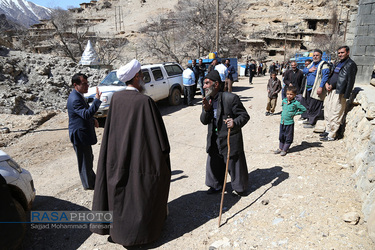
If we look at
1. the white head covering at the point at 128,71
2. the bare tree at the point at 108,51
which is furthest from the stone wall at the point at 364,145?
the bare tree at the point at 108,51

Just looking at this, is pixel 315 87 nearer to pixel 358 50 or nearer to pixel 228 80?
pixel 358 50

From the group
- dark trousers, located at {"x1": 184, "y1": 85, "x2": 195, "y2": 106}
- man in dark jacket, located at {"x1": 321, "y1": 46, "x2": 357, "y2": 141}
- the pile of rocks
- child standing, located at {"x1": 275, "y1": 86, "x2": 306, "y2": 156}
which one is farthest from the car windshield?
man in dark jacket, located at {"x1": 321, "y1": 46, "x2": 357, "y2": 141}

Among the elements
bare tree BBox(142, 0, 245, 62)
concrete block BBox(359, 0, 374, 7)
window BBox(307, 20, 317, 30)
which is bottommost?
concrete block BBox(359, 0, 374, 7)

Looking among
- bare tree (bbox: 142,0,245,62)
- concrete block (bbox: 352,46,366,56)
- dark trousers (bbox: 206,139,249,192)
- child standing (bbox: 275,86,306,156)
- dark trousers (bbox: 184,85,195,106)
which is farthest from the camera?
bare tree (bbox: 142,0,245,62)

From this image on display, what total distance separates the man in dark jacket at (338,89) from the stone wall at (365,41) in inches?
50.8

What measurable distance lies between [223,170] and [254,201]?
64 centimetres

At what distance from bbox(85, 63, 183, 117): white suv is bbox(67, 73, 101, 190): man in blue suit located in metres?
4.56

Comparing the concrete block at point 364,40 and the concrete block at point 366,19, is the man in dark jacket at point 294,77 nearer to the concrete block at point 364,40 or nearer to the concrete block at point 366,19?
the concrete block at point 364,40

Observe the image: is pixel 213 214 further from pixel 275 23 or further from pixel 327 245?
pixel 275 23

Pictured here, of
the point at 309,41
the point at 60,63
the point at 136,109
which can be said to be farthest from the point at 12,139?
the point at 309,41

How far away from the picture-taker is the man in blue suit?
388 centimetres

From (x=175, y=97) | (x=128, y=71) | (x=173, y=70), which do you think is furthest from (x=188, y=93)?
(x=128, y=71)

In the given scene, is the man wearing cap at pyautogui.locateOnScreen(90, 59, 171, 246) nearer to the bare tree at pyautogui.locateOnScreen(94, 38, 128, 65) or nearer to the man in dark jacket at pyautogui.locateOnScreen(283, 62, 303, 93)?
the man in dark jacket at pyautogui.locateOnScreen(283, 62, 303, 93)

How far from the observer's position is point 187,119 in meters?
9.23
